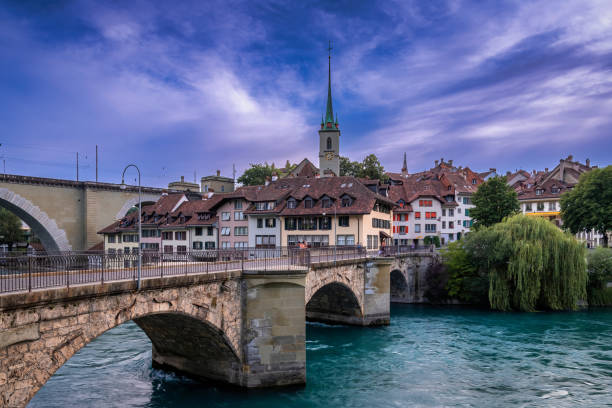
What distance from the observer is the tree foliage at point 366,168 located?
6862 cm

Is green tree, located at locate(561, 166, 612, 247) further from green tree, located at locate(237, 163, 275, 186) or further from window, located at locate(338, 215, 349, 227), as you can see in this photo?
green tree, located at locate(237, 163, 275, 186)

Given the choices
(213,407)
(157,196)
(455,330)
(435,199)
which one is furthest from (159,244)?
(213,407)

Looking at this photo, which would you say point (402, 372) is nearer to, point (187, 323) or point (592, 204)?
point (187, 323)

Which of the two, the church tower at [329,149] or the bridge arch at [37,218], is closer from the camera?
the bridge arch at [37,218]

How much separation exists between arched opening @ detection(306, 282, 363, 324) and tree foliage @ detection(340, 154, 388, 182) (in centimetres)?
3423

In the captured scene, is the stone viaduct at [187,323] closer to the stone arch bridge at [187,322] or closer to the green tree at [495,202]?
the stone arch bridge at [187,322]

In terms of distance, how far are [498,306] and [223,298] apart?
29.6 metres

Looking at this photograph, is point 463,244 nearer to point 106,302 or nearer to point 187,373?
point 187,373

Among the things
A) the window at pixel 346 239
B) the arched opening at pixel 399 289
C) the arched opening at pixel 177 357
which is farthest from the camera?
the window at pixel 346 239

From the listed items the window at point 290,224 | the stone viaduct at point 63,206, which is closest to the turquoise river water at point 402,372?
the window at point 290,224

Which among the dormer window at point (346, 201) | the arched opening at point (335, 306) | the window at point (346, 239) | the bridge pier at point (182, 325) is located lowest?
the arched opening at point (335, 306)

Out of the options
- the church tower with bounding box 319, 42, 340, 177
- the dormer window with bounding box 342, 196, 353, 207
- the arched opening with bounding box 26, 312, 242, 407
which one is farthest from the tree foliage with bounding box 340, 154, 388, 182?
the arched opening with bounding box 26, 312, 242, 407

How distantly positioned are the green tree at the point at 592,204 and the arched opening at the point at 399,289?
932 inches

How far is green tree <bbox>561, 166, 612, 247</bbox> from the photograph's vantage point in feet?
167
